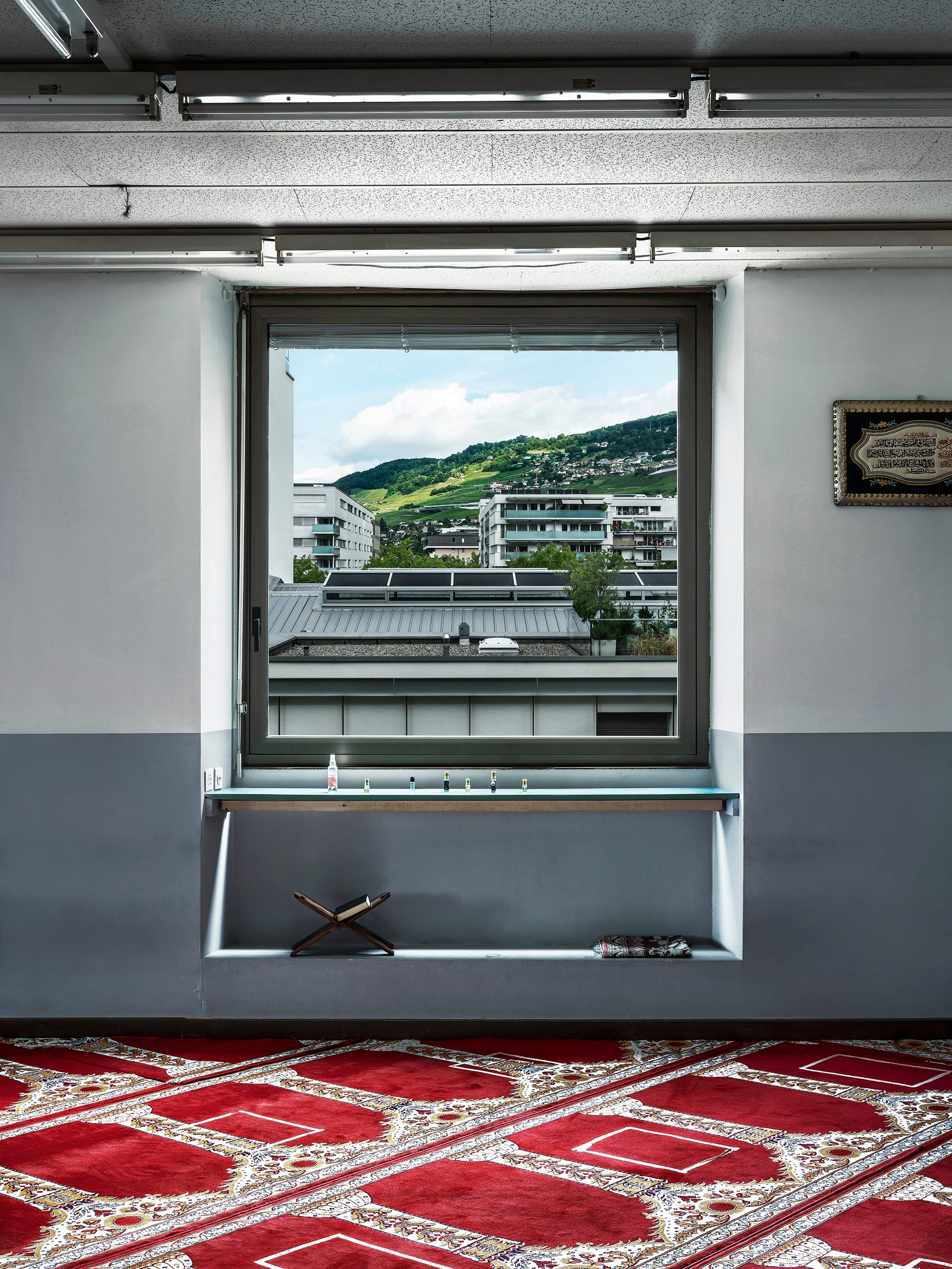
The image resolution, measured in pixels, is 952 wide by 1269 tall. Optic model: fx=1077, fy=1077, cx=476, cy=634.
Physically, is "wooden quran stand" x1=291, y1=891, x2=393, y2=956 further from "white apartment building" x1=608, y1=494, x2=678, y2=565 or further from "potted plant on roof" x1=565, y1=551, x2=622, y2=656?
"white apartment building" x1=608, y1=494, x2=678, y2=565

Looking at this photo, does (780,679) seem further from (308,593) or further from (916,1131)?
(308,593)

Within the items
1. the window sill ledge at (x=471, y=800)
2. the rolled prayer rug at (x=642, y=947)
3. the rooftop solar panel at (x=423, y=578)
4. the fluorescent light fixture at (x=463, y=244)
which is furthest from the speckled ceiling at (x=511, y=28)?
the rolled prayer rug at (x=642, y=947)

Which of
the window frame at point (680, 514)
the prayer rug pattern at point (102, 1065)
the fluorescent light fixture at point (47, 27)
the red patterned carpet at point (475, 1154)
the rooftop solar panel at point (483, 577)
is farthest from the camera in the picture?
the rooftop solar panel at point (483, 577)

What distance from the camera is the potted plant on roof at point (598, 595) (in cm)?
509

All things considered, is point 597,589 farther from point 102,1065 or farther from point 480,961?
point 102,1065

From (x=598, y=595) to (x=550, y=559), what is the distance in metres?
0.29

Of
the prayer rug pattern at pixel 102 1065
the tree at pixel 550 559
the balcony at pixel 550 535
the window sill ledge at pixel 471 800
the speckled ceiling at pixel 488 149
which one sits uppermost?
the speckled ceiling at pixel 488 149

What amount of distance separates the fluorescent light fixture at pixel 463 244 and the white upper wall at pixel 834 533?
2.39 ft

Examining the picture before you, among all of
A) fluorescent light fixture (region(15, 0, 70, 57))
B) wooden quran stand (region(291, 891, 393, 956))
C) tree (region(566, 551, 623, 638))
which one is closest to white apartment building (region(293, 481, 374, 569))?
tree (region(566, 551, 623, 638))

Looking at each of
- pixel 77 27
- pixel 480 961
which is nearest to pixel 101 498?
pixel 77 27

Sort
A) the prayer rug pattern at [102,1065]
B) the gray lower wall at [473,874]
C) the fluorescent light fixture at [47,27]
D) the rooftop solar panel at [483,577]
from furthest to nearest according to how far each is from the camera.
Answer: the rooftop solar panel at [483,577]
the gray lower wall at [473,874]
the prayer rug pattern at [102,1065]
the fluorescent light fixture at [47,27]

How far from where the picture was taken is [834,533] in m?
4.55

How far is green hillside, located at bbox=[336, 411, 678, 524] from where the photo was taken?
16.6 ft

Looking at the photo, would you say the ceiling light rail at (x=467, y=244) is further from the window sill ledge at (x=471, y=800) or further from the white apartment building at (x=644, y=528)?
the window sill ledge at (x=471, y=800)
